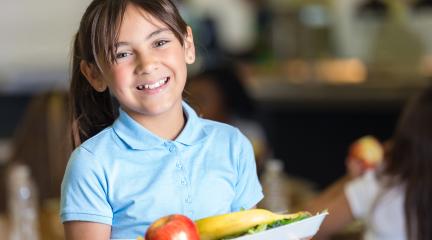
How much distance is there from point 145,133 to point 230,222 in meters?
0.12

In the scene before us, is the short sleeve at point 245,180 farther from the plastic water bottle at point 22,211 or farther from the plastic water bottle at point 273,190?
the plastic water bottle at point 22,211

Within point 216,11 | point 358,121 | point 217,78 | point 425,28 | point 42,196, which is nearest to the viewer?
point 217,78

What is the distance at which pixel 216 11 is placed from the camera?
20.5 ft

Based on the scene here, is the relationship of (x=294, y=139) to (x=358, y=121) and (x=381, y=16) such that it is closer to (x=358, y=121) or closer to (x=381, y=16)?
(x=358, y=121)

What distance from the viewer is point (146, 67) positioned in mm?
798

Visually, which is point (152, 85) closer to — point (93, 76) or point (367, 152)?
point (93, 76)

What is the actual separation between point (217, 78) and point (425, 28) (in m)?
2.46

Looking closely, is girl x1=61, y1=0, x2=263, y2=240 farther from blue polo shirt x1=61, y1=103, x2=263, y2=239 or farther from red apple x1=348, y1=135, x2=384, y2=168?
red apple x1=348, y1=135, x2=384, y2=168

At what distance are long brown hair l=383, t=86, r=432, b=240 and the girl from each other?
3.56ft

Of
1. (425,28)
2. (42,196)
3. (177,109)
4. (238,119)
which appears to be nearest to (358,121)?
(425,28)

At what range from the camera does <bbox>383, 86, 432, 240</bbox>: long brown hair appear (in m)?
1.87

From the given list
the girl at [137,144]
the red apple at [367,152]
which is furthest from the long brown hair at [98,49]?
the red apple at [367,152]

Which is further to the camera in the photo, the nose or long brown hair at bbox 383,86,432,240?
long brown hair at bbox 383,86,432,240

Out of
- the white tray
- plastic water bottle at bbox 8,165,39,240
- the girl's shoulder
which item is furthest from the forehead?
plastic water bottle at bbox 8,165,39,240
